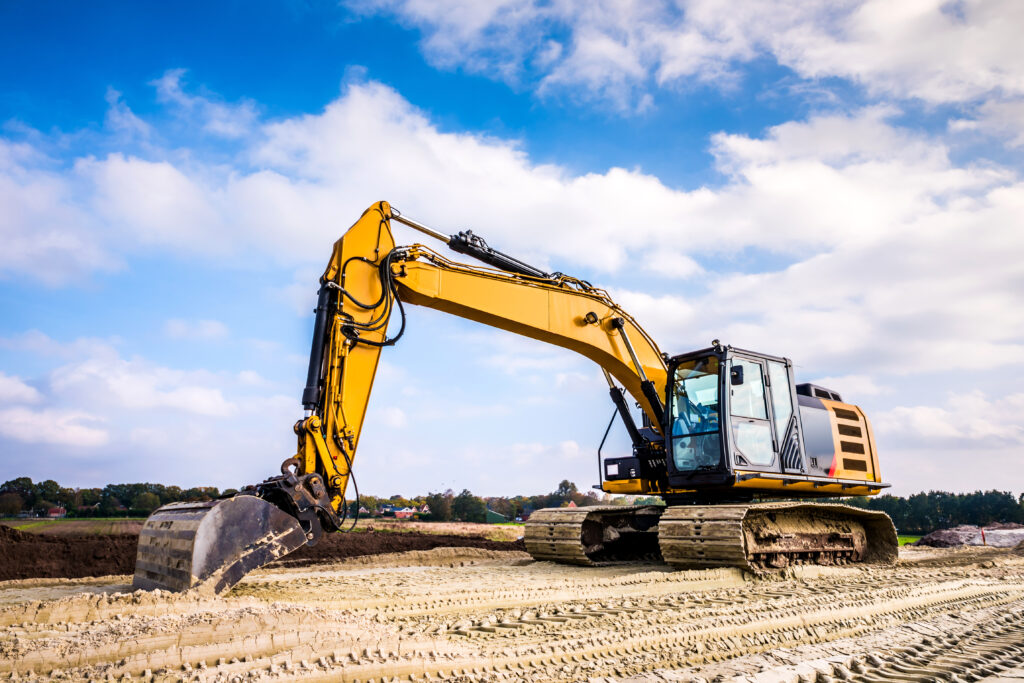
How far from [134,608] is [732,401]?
5830mm

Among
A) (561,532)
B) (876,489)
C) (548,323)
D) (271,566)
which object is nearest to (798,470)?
(876,489)

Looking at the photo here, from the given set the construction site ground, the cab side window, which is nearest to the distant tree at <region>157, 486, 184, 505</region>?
the construction site ground

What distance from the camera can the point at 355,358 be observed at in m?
6.30

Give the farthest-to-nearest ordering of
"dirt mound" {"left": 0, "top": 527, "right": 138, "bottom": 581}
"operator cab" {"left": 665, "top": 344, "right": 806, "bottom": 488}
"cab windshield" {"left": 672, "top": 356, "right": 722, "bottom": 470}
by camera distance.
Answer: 1. "dirt mound" {"left": 0, "top": 527, "right": 138, "bottom": 581}
2. "cab windshield" {"left": 672, "top": 356, "right": 722, "bottom": 470}
3. "operator cab" {"left": 665, "top": 344, "right": 806, "bottom": 488}

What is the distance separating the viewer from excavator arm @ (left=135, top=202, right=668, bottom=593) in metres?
4.91

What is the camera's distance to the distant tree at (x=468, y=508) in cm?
1739

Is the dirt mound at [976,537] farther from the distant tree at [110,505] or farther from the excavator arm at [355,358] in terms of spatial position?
the distant tree at [110,505]

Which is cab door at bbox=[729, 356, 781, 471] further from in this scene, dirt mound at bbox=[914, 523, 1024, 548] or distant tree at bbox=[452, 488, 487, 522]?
distant tree at bbox=[452, 488, 487, 522]

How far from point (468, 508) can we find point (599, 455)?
940 centimetres

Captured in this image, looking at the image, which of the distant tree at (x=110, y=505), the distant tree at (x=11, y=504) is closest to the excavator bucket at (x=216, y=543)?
the distant tree at (x=110, y=505)

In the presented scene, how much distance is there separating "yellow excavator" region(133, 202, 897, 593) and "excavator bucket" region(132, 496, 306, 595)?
0.01 metres

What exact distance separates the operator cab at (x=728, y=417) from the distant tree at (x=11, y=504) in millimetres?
12626

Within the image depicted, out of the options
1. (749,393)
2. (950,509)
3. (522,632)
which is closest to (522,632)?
(522,632)

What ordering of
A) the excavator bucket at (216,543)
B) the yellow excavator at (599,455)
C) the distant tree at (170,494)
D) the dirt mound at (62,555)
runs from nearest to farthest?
the excavator bucket at (216,543) → the yellow excavator at (599,455) → the dirt mound at (62,555) → the distant tree at (170,494)
